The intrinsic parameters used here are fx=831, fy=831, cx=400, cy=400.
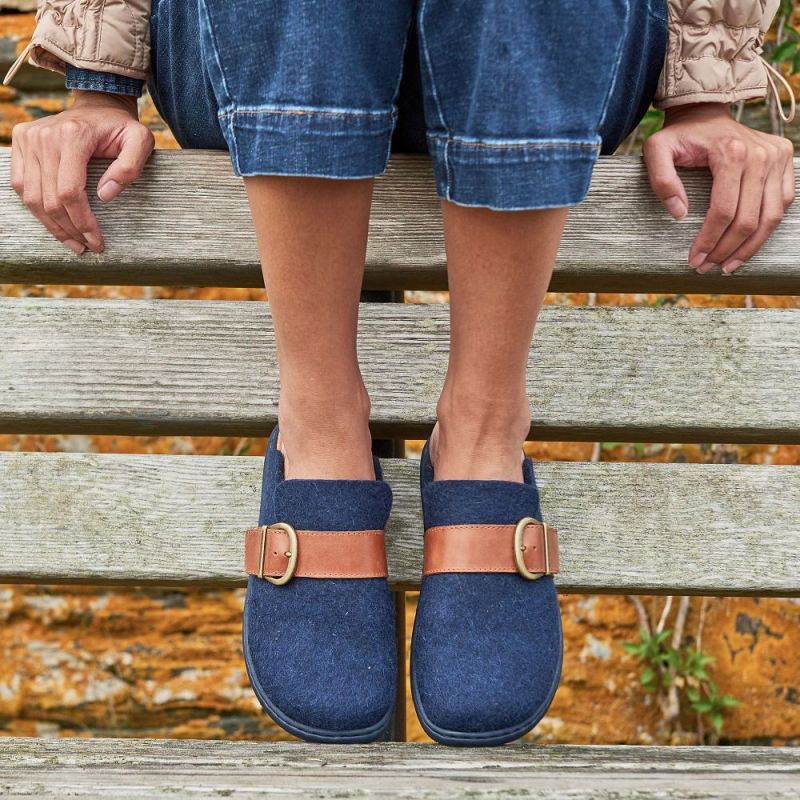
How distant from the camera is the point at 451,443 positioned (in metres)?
0.82

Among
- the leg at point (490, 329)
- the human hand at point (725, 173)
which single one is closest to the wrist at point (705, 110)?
the human hand at point (725, 173)

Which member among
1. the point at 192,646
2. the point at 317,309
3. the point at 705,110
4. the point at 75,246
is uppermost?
the point at 705,110

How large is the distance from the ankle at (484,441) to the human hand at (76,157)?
18.8 inches

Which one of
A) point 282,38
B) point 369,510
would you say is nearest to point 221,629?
point 369,510

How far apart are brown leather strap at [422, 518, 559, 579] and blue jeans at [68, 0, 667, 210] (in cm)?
30

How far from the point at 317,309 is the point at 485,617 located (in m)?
0.32

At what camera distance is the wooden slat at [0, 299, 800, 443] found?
102cm

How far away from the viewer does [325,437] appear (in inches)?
31.8

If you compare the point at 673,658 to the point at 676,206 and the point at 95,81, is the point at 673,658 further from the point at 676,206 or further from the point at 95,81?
the point at 95,81

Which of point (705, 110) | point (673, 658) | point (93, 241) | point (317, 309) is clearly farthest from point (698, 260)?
point (673, 658)

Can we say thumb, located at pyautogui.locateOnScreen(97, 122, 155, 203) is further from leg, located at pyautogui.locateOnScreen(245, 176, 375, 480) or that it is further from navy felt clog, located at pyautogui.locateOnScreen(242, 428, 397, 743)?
navy felt clog, located at pyautogui.locateOnScreen(242, 428, 397, 743)

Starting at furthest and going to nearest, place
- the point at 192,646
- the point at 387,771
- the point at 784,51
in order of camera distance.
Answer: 1. the point at 192,646
2. the point at 784,51
3. the point at 387,771

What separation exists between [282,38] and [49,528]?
650 mm

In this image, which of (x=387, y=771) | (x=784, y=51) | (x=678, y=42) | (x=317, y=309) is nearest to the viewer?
(x=387, y=771)
